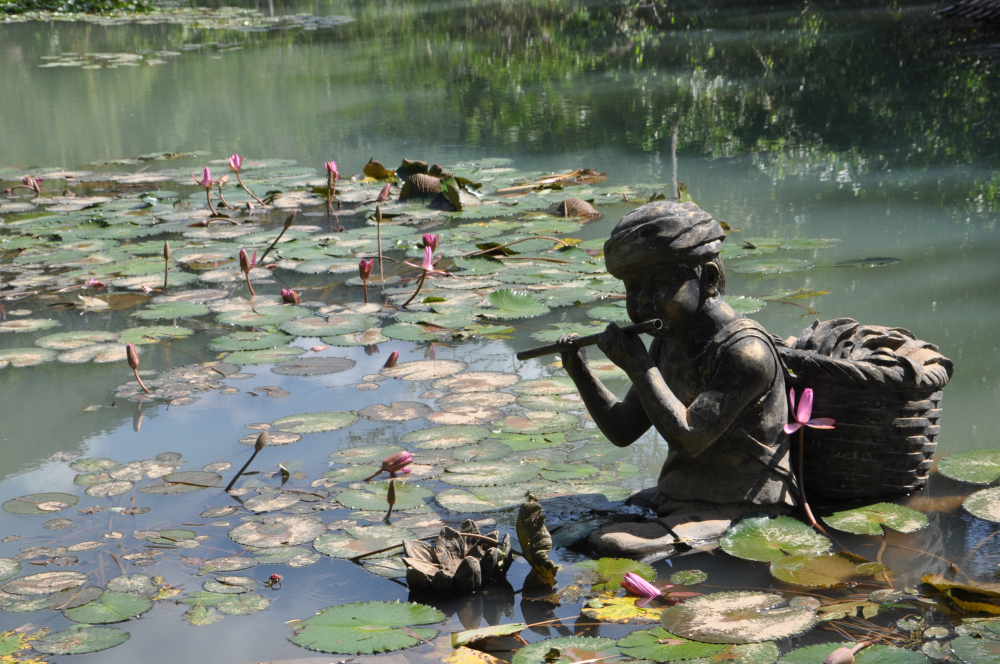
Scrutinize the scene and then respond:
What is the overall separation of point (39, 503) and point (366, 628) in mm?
1150

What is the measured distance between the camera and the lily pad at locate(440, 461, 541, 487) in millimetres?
2412

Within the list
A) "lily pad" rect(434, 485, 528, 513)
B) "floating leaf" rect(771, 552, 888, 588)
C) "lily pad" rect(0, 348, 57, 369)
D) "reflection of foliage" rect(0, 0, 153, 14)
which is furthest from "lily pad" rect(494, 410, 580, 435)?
"reflection of foliage" rect(0, 0, 153, 14)

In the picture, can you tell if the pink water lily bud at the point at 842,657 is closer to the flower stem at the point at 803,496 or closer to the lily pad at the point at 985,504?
the flower stem at the point at 803,496

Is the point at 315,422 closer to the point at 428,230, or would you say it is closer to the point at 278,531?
the point at 278,531

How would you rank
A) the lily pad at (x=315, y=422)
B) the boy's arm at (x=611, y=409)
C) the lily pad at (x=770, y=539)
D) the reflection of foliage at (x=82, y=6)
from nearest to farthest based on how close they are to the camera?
the lily pad at (x=770, y=539) → the boy's arm at (x=611, y=409) → the lily pad at (x=315, y=422) → the reflection of foliage at (x=82, y=6)

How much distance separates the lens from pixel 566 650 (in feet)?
5.47

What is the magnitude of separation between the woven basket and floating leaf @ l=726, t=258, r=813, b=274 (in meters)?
1.85

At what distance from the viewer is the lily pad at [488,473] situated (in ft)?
7.91

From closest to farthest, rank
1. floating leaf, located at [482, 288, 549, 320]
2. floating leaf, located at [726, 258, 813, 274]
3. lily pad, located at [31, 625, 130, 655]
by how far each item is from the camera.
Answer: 1. lily pad, located at [31, 625, 130, 655]
2. floating leaf, located at [482, 288, 549, 320]
3. floating leaf, located at [726, 258, 813, 274]

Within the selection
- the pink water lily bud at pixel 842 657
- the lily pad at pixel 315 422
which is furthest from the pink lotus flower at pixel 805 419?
the lily pad at pixel 315 422

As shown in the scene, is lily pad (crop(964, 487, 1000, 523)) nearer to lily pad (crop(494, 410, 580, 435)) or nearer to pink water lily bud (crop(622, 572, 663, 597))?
pink water lily bud (crop(622, 572, 663, 597))

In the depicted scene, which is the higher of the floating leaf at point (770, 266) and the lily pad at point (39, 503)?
the floating leaf at point (770, 266)

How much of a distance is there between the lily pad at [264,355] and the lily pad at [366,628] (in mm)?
1702

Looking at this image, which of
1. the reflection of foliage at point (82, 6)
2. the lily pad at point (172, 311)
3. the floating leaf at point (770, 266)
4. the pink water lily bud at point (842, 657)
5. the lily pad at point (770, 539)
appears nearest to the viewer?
the pink water lily bud at point (842, 657)
